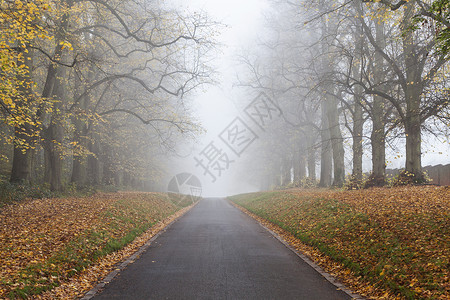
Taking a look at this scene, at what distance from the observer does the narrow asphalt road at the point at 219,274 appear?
17.6 feet

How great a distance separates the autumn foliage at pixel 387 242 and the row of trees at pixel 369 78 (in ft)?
11.8

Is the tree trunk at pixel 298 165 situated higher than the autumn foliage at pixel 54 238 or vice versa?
the tree trunk at pixel 298 165

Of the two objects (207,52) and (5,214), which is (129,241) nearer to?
(5,214)

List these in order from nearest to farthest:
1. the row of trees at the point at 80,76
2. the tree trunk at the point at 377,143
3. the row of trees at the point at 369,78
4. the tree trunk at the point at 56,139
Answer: the row of trees at the point at 80,76 < the row of trees at the point at 369,78 < the tree trunk at the point at 56,139 < the tree trunk at the point at 377,143

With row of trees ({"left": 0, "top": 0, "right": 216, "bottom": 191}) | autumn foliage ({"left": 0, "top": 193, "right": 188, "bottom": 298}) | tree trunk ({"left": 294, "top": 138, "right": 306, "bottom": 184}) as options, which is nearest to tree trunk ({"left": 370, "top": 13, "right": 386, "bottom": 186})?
row of trees ({"left": 0, "top": 0, "right": 216, "bottom": 191})

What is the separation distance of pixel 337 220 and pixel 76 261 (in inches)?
287

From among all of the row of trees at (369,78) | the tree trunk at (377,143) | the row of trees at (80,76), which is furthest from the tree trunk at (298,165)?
the tree trunk at (377,143)

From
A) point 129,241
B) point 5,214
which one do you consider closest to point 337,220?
point 129,241

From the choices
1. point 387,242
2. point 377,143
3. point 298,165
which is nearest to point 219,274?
point 387,242

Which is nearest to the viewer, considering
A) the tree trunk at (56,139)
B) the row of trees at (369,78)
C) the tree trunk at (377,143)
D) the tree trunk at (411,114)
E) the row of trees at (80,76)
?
the row of trees at (80,76)

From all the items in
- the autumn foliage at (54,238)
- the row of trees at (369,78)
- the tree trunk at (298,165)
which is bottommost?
the autumn foliage at (54,238)

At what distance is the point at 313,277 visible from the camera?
6.34 metres

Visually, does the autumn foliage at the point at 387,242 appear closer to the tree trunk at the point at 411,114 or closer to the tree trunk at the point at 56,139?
the tree trunk at the point at 411,114

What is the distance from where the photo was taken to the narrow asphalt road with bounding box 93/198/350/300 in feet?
17.6
